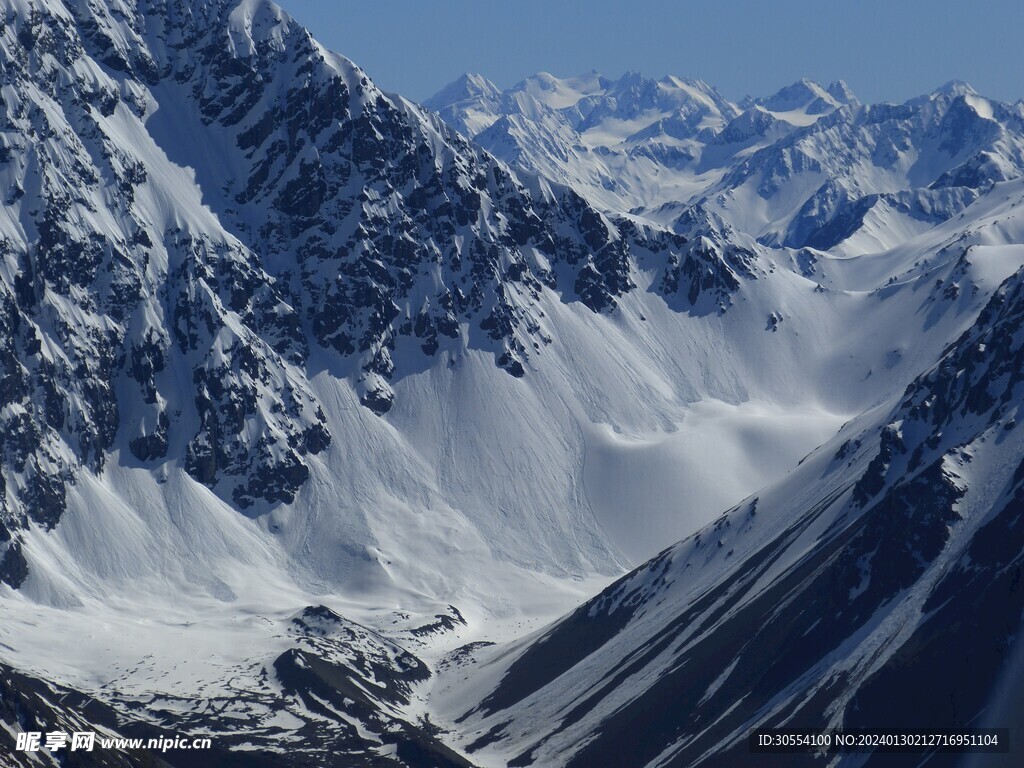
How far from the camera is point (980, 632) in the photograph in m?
195

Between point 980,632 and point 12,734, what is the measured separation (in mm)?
102838

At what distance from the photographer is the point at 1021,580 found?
196 meters

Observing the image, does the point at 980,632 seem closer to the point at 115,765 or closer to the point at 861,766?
the point at 861,766

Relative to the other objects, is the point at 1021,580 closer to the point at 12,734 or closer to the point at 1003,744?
the point at 1003,744

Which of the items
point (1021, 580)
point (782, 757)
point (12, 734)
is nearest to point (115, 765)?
point (12, 734)

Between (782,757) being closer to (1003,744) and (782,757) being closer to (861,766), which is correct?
(861,766)

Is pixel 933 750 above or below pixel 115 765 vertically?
below

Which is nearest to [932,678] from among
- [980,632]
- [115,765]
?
[980,632]

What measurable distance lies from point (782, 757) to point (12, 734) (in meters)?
82.2

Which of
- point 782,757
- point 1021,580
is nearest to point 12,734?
point 782,757

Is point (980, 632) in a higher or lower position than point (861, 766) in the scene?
higher

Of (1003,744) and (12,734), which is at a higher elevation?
(12,734)

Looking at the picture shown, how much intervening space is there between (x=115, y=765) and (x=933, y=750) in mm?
86167

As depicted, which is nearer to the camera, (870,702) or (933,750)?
(933,750)
